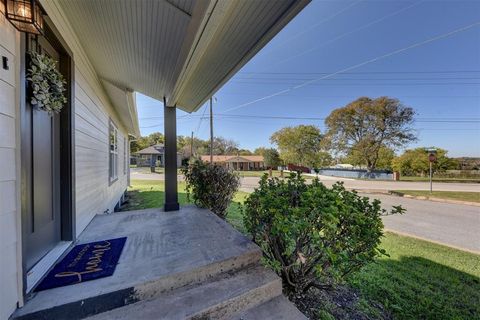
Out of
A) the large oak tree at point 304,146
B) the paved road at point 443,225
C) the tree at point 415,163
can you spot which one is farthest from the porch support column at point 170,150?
the large oak tree at point 304,146

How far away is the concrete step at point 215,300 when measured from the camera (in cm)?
165

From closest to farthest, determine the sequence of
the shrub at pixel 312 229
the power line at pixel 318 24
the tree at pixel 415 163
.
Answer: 1. the shrub at pixel 312 229
2. the power line at pixel 318 24
3. the tree at pixel 415 163

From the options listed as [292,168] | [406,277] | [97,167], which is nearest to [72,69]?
[97,167]

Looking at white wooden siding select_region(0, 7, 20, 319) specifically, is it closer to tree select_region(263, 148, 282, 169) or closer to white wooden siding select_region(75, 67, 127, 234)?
white wooden siding select_region(75, 67, 127, 234)

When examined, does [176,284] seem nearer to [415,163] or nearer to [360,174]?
[360,174]

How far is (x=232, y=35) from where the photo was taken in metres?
2.50

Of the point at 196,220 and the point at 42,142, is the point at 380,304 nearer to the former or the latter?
the point at 196,220

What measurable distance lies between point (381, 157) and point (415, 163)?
4397 millimetres

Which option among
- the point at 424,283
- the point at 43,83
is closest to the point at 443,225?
the point at 424,283

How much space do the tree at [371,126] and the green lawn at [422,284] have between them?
2362 centimetres

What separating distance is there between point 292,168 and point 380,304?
176 centimetres

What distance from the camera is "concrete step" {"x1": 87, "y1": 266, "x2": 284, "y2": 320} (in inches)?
64.9

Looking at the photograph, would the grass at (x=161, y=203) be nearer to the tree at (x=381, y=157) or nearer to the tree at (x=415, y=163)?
the tree at (x=381, y=157)

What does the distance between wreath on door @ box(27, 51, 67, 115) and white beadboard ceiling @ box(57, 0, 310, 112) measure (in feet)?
3.12
